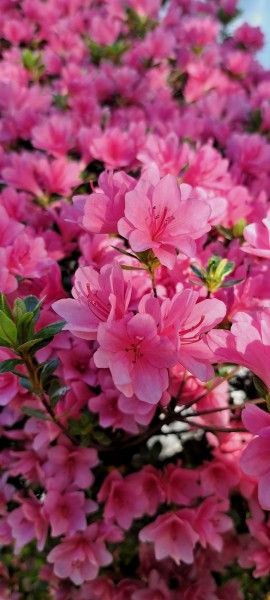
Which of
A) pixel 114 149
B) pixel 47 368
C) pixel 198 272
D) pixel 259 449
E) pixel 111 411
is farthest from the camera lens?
pixel 114 149

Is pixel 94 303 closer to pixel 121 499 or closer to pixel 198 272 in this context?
pixel 198 272

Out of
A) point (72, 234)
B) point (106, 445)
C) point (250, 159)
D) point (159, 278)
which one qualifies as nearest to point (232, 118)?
point (250, 159)

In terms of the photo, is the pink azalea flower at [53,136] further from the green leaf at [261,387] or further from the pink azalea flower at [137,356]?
the green leaf at [261,387]

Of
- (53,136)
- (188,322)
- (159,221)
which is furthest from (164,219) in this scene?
(53,136)

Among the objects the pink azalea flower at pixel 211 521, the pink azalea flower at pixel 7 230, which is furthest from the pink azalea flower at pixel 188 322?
the pink azalea flower at pixel 211 521

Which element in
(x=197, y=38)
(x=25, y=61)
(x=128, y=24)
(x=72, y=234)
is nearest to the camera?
(x=72, y=234)

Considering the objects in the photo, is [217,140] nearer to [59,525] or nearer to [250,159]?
[250,159]

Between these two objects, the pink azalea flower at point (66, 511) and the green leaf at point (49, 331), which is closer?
the green leaf at point (49, 331)
